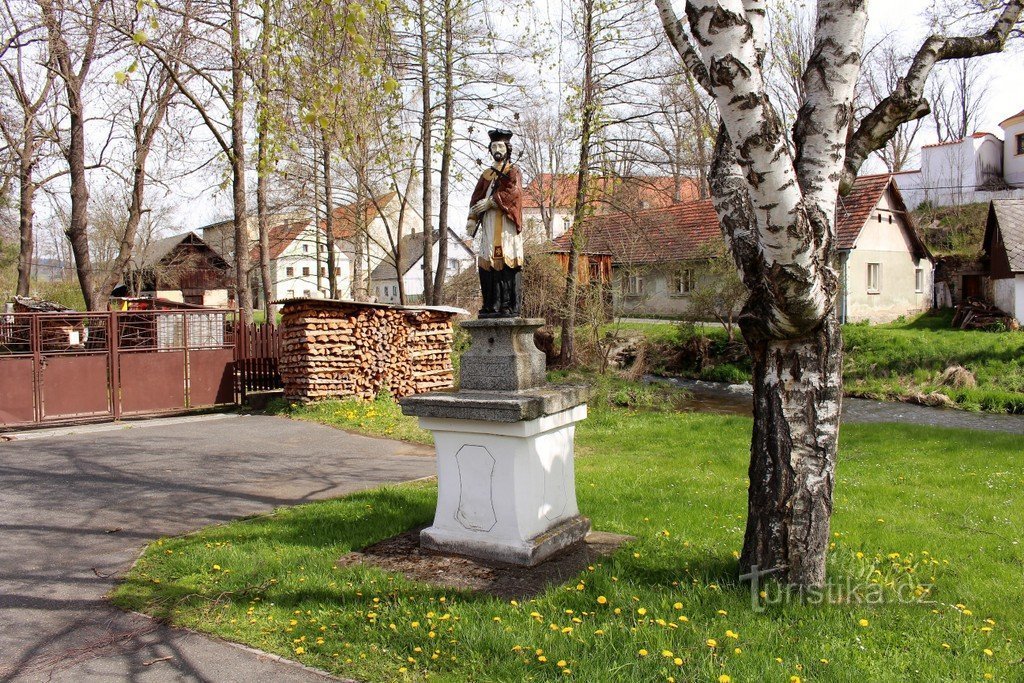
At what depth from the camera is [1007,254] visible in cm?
2508

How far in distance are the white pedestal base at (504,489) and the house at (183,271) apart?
131ft

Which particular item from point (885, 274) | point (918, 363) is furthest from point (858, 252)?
point (918, 363)

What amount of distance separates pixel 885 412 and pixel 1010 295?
1140 cm

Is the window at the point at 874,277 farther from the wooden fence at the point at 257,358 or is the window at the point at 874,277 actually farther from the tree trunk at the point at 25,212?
the tree trunk at the point at 25,212

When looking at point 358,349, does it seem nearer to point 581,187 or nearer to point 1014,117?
point 581,187

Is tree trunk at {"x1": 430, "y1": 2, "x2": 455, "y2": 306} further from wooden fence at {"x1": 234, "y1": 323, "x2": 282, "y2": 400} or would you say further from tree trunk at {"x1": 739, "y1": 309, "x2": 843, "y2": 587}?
tree trunk at {"x1": 739, "y1": 309, "x2": 843, "y2": 587}

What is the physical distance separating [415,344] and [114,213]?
31310 millimetres

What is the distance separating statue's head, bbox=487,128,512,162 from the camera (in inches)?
248

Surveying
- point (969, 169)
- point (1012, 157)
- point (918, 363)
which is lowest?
point (918, 363)

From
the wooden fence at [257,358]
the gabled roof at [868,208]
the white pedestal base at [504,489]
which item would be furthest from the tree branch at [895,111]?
the gabled roof at [868,208]

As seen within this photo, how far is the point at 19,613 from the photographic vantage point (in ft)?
16.6

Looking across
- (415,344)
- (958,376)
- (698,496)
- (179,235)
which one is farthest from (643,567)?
(179,235)

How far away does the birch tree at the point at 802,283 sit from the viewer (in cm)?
410

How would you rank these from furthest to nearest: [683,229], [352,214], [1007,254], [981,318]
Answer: [683,229] → [1007,254] → [981,318] → [352,214]
